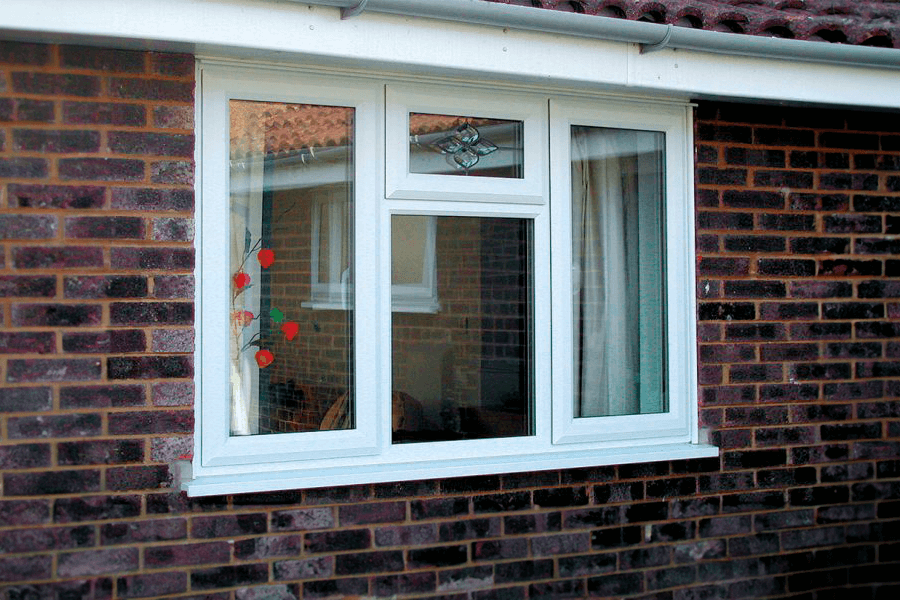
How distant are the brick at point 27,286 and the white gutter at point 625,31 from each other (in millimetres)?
1318

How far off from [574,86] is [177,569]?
2444 millimetres

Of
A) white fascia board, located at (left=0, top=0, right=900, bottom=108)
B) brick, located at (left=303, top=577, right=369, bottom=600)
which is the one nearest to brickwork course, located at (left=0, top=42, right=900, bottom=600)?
brick, located at (left=303, top=577, right=369, bottom=600)

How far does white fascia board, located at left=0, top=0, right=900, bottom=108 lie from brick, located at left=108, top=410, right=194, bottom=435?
1295mm

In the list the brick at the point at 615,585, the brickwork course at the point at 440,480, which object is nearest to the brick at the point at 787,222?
the brickwork course at the point at 440,480

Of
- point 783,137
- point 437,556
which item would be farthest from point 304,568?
point 783,137

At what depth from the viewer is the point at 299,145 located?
4.02m

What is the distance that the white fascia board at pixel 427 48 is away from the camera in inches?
131

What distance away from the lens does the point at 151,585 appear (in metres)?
3.71

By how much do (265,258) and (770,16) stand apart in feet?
7.60

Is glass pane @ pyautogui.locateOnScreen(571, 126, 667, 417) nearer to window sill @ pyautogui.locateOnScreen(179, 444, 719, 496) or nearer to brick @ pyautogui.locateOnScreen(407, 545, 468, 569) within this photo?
→ window sill @ pyautogui.locateOnScreen(179, 444, 719, 496)

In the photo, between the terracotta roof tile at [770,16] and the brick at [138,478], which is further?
the terracotta roof tile at [770,16]

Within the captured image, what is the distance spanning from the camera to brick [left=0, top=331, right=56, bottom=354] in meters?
3.54

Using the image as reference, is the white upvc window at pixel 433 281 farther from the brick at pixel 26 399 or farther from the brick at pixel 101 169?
the brick at pixel 26 399

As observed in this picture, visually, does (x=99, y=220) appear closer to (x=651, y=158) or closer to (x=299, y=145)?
(x=299, y=145)
